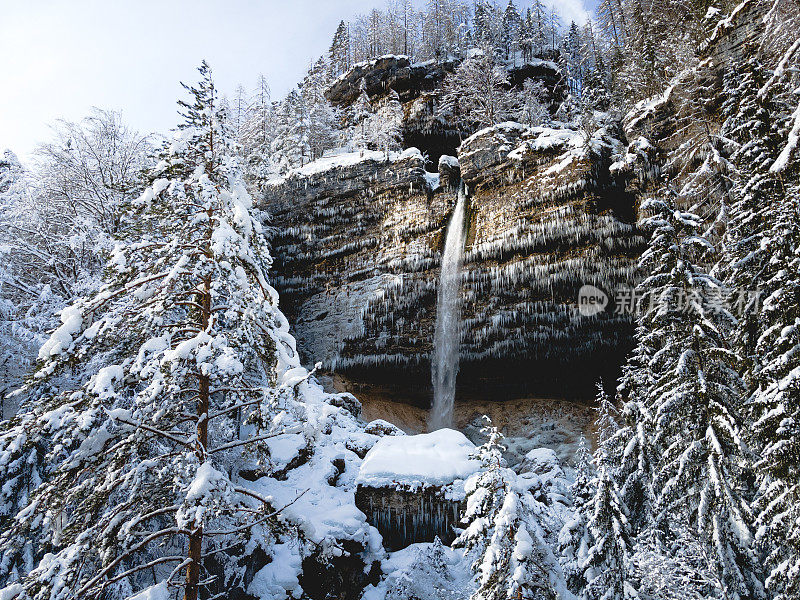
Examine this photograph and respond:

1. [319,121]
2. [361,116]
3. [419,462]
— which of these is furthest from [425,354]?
[319,121]

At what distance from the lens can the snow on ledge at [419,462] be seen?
12.4m

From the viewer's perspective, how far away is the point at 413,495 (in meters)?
12.2

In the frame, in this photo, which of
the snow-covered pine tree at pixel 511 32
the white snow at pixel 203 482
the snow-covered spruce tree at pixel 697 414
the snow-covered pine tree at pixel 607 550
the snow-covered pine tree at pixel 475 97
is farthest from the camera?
the snow-covered pine tree at pixel 511 32

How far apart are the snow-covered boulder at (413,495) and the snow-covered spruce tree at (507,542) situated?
5.17 m

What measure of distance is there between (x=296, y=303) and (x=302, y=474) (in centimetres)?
1602

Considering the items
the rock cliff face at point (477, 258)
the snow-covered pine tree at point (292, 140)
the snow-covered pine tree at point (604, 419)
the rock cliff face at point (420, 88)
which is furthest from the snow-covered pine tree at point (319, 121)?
the snow-covered pine tree at point (604, 419)

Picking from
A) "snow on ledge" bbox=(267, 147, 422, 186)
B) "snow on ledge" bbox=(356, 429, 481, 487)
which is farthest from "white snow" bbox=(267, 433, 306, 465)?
"snow on ledge" bbox=(267, 147, 422, 186)

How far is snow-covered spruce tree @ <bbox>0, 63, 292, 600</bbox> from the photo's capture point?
5.01 metres

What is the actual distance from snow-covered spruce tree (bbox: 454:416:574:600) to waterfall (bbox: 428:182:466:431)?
53.6 ft

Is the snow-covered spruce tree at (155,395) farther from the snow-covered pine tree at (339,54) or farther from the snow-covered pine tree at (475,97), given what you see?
the snow-covered pine tree at (339,54)

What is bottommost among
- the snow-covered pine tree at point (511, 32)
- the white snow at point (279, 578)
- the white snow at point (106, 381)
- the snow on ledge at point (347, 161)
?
the white snow at point (279, 578)

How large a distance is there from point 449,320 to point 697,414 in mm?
14628

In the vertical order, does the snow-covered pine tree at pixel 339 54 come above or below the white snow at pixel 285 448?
above

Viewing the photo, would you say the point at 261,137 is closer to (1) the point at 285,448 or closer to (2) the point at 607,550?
(1) the point at 285,448
